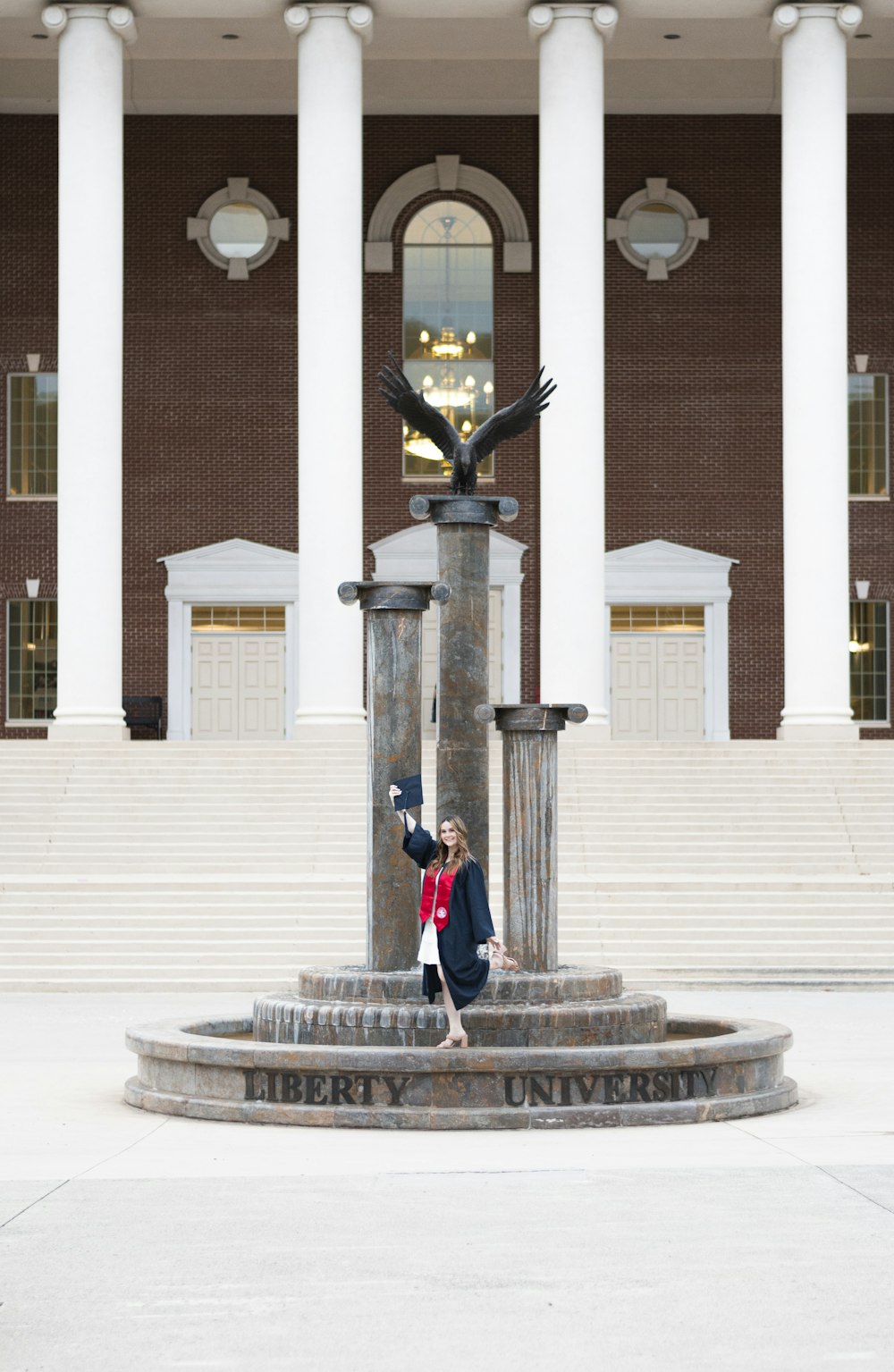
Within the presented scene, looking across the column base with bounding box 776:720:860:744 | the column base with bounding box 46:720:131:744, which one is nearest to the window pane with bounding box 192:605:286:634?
the column base with bounding box 46:720:131:744

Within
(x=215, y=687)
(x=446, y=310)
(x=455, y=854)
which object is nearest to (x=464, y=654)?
(x=455, y=854)

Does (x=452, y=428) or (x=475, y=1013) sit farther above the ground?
(x=452, y=428)

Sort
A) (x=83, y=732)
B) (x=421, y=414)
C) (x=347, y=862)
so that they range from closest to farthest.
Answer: (x=421, y=414) < (x=347, y=862) < (x=83, y=732)

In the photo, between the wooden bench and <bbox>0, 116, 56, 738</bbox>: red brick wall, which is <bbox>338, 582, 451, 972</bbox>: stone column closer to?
the wooden bench

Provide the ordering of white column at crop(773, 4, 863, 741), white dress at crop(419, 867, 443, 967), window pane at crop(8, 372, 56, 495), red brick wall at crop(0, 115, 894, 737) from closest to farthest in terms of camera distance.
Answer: white dress at crop(419, 867, 443, 967)
white column at crop(773, 4, 863, 741)
red brick wall at crop(0, 115, 894, 737)
window pane at crop(8, 372, 56, 495)

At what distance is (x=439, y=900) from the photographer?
1098 cm

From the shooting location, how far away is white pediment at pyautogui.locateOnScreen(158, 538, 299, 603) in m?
36.1

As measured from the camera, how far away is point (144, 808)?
2453 centimetres

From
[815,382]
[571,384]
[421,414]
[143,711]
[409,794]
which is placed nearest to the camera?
[409,794]

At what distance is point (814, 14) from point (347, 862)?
15402 millimetres

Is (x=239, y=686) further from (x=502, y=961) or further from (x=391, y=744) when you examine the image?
(x=502, y=961)

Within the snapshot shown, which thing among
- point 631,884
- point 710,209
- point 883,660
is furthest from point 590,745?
point 710,209

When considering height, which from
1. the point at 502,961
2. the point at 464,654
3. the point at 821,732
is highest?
the point at 464,654

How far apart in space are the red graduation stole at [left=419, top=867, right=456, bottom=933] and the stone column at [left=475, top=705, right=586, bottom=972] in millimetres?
1177
